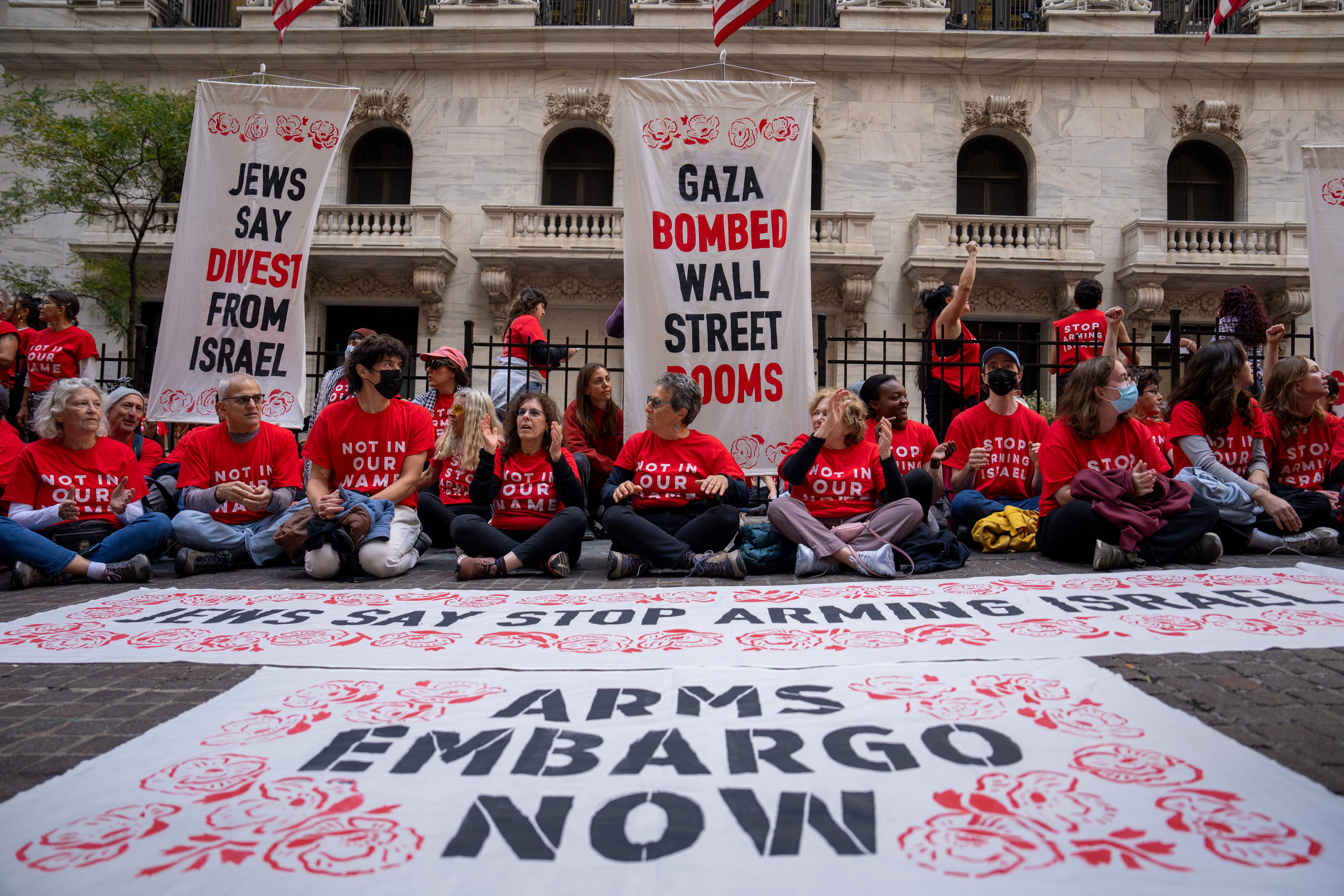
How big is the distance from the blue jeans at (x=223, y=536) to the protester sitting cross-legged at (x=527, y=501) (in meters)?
1.27

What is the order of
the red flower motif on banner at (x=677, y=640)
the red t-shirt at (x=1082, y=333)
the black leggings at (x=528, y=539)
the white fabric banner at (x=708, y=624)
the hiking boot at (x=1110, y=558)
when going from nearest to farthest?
the white fabric banner at (x=708, y=624)
the red flower motif on banner at (x=677, y=640)
the hiking boot at (x=1110, y=558)
the black leggings at (x=528, y=539)
the red t-shirt at (x=1082, y=333)

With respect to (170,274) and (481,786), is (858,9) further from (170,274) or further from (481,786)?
(481,786)

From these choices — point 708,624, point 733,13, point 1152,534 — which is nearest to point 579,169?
point 733,13

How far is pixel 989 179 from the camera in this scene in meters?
16.5

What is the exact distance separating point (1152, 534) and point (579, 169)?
574 inches

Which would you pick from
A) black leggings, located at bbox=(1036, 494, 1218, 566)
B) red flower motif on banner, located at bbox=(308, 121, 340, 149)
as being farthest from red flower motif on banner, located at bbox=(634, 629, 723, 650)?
red flower motif on banner, located at bbox=(308, 121, 340, 149)

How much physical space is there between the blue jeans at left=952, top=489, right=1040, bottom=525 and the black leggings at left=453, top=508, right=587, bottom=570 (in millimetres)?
2676

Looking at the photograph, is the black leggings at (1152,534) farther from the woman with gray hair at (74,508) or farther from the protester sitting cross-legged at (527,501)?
the woman with gray hair at (74,508)

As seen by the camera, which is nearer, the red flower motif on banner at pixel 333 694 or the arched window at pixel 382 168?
the red flower motif on banner at pixel 333 694

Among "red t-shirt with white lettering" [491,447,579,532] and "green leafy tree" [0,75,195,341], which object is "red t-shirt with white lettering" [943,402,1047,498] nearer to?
"red t-shirt with white lettering" [491,447,579,532]

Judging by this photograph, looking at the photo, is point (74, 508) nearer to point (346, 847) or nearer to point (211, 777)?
point (211, 777)

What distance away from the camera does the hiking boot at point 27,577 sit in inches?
185

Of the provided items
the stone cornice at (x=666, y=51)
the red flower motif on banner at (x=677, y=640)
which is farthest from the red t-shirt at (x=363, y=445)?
the stone cornice at (x=666, y=51)

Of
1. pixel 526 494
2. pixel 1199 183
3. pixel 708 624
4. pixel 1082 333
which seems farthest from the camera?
pixel 1199 183
